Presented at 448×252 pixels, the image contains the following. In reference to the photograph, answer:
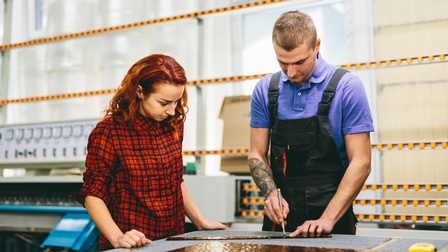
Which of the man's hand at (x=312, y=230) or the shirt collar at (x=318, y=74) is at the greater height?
the shirt collar at (x=318, y=74)

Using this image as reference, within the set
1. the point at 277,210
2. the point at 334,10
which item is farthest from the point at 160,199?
the point at 334,10

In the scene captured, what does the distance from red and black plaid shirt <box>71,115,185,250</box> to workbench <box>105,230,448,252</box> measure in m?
0.11

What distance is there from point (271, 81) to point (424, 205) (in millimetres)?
1128

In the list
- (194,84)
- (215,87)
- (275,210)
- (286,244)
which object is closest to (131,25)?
(194,84)

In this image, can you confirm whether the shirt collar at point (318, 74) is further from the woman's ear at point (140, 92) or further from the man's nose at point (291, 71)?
the woman's ear at point (140, 92)

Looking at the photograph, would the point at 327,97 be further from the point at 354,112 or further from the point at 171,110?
the point at 171,110

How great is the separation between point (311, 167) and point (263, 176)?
206 mm

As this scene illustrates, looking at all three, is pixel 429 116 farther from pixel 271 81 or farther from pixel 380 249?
pixel 380 249

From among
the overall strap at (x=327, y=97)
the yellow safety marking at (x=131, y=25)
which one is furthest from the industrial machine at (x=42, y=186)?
the overall strap at (x=327, y=97)

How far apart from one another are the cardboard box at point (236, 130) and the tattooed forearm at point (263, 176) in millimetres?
1254

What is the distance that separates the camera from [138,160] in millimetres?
1835

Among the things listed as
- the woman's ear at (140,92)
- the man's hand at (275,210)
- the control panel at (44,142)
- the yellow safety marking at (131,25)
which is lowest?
the man's hand at (275,210)

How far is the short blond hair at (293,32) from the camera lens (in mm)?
1915

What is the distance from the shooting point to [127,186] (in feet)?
5.96
